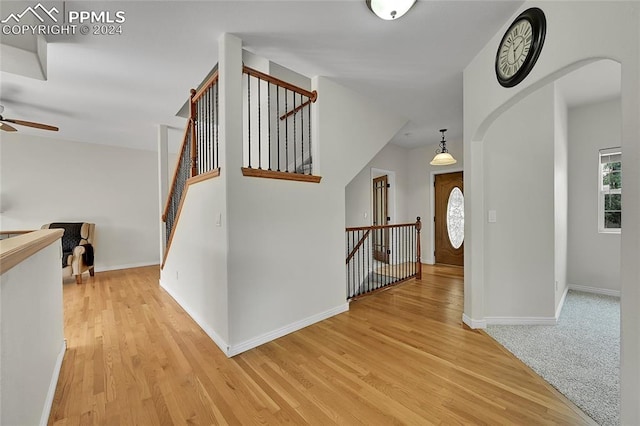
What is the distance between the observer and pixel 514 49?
6.24ft

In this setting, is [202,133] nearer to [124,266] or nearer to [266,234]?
[266,234]

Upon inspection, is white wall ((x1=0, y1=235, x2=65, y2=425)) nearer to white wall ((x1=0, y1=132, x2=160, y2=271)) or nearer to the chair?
the chair

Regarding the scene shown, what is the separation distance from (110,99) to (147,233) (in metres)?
3.37

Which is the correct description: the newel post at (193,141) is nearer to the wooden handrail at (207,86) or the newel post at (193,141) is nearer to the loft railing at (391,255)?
the wooden handrail at (207,86)

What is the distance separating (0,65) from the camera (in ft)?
6.75

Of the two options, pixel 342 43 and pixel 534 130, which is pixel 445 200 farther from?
pixel 342 43

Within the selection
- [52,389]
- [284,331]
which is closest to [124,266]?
[52,389]

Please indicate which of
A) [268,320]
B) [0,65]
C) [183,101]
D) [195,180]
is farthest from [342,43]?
[0,65]

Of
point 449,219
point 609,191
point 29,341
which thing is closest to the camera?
point 29,341

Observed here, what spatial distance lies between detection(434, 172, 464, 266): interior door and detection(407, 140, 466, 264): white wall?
122 millimetres

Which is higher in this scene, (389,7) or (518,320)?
(389,7)

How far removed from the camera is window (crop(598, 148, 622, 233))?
11.6 ft

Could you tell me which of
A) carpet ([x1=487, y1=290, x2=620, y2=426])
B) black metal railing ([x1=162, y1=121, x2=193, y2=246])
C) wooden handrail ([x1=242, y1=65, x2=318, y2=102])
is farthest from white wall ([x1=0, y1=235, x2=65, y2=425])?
carpet ([x1=487, y1=290, x2=620, y2=426])

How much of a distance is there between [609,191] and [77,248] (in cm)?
830
